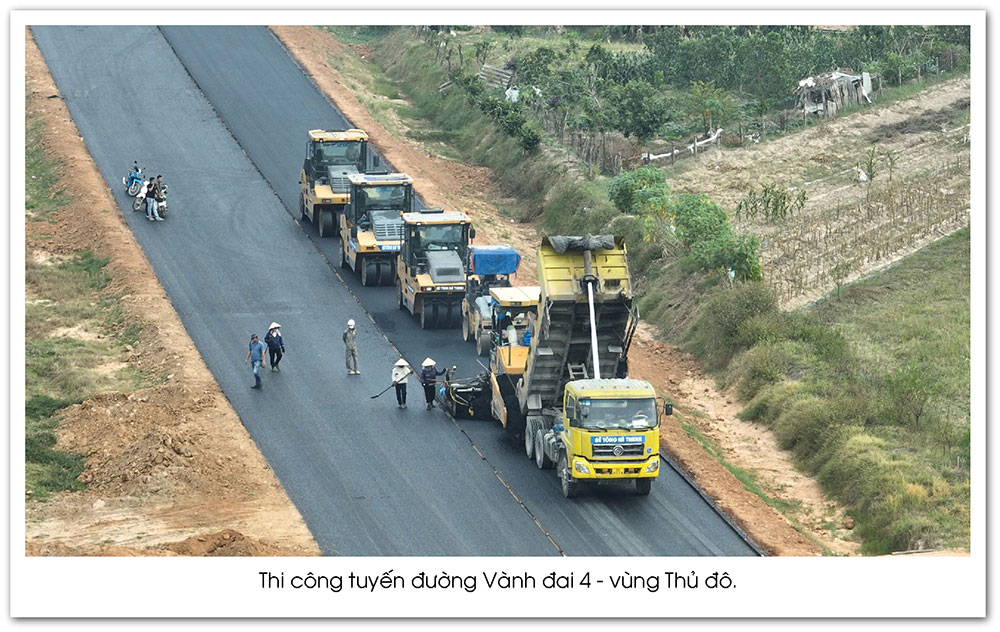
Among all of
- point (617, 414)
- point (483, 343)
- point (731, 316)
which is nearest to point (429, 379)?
point (483, 343)

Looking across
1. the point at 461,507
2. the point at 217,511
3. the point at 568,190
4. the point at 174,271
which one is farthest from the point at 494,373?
the point at 568,190

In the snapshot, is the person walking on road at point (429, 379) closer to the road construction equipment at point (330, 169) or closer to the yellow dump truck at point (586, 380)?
the yellow dump truck at point (586, 380)

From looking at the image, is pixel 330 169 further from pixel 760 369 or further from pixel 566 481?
pixel 566 481

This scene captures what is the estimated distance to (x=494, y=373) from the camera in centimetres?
3466

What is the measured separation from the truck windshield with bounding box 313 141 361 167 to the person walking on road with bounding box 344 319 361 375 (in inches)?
493

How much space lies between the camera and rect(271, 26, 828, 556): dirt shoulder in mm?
30375

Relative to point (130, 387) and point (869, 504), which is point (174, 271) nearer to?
point (130, 387)

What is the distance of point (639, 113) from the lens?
55.7 metres

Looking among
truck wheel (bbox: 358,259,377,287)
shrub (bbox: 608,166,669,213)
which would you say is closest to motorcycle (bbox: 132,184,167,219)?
truck wheel (bbox: 358,259,377,287)

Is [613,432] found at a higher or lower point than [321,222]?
lower

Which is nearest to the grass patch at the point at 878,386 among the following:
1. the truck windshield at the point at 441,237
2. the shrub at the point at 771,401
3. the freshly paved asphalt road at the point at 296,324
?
the shrub at the point at 771,401

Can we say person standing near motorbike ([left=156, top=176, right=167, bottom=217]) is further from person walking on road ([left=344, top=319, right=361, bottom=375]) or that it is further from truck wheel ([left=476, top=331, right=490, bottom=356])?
truck wheel ([left=476, top=331, right=490, bottom=356])

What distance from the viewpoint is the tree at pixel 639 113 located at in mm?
55656

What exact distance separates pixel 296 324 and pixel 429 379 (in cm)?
731
